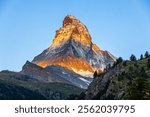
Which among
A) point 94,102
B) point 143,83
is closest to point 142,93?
point 143,83

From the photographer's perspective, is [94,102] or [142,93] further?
[142,93]

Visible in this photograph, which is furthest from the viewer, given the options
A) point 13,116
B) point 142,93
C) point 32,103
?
point 142,93

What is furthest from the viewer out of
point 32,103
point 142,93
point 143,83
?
point 143,83

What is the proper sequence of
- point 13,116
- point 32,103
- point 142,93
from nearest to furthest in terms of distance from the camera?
point 13,116
point 32,103
point 142,93

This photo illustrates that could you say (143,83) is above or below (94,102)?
above

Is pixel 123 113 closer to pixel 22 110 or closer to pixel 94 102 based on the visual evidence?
pixel 94 102

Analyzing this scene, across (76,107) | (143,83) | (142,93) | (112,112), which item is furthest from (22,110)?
(143,83)

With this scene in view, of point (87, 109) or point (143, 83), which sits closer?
point (87, 109)

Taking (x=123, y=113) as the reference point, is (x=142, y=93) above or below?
above

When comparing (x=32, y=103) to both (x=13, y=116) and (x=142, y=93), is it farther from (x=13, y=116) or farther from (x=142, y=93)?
(x=142, y=93)
